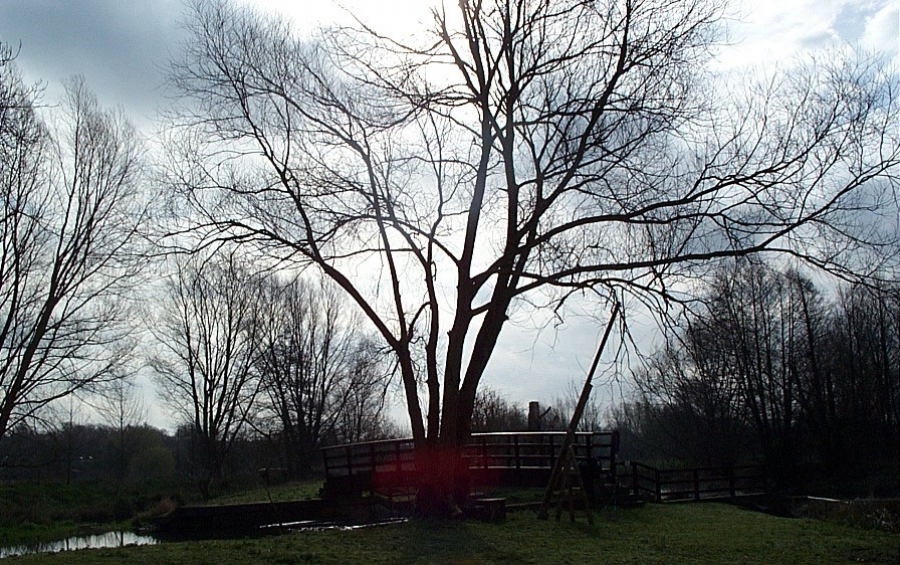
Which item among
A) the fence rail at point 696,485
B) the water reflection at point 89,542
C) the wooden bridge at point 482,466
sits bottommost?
the water reflection at point 89,542

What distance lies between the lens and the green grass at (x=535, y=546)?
9.70 meters

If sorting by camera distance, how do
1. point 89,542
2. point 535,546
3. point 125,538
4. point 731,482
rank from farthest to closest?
1. point 731,482
2. point 125,538
3. point 89,542
4. point 535,546

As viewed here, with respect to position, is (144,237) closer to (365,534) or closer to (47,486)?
(365,534)

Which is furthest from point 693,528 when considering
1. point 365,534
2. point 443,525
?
point 365,534

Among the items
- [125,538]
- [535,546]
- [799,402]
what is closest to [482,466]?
[125,538]

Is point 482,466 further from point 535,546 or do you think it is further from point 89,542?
point 535,546

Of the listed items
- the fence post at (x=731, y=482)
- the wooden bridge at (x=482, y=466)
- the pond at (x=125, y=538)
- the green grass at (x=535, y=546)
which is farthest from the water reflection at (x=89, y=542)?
the fence post at (x=731, y=482)

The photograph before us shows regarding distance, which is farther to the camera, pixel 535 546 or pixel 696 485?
pixel 696 485

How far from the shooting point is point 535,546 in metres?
11.4

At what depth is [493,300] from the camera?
1513 centimetres

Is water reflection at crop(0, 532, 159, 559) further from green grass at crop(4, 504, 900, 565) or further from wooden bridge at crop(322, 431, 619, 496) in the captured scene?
green grass at crop(4, 504, 900, 565)

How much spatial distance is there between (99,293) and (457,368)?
1047cm

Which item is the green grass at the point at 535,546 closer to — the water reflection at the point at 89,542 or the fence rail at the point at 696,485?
the fence rail at the point at 696,485

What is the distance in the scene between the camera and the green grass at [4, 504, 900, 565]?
970 cm
